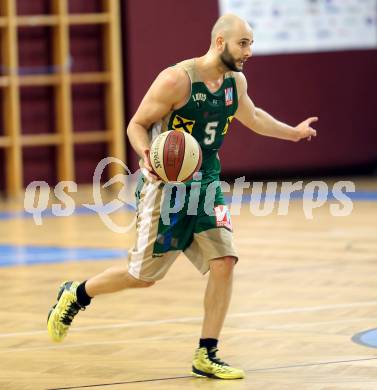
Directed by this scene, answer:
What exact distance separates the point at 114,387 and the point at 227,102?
1576mm

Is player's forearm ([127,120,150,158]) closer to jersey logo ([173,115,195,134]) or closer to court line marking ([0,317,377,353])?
jersey logo ([173,115,195,134])

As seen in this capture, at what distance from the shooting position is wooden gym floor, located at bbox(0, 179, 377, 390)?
18.2 ft

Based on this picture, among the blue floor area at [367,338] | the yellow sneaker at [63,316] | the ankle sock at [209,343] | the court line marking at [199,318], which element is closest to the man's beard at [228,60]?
the ankle sock at [209,343]

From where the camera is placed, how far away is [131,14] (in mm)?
15906

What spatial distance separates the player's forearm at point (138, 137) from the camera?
569 cm

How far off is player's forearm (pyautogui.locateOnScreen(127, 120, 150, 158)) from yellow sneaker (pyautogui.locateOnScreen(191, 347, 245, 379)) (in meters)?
1.04

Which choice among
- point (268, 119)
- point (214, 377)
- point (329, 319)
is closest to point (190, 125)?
point (268, 119)

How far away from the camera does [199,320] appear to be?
704cm

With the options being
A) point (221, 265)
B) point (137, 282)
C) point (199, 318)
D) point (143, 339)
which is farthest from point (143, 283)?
point (199, 318)

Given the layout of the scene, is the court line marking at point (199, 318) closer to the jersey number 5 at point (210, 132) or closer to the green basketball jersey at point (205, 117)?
the green basketball jersey at point (205, 117)

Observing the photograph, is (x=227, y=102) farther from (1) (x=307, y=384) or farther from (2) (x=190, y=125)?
(1) (x=307, y=384)

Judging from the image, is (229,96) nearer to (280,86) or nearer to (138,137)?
(138,137)

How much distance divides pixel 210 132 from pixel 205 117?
88 mm

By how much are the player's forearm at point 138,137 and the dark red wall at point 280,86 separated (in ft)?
33.5
